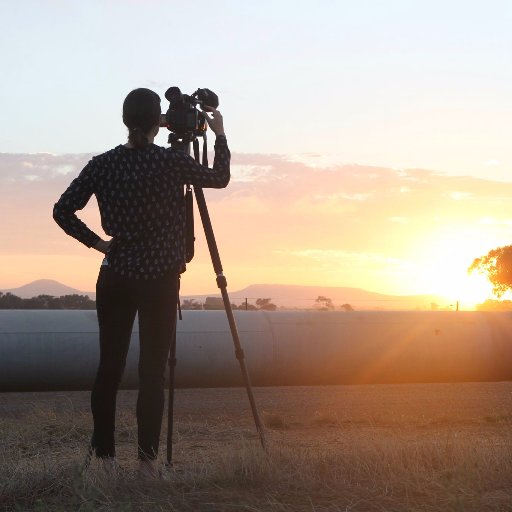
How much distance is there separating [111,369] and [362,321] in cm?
586

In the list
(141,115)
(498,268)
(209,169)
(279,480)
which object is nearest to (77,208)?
(141,115)

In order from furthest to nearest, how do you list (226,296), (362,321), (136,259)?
1. (362,321)
2. (226,296)
3. (136,259)

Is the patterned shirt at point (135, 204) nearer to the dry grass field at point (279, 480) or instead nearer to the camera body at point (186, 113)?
the camera body at point (186, 113)

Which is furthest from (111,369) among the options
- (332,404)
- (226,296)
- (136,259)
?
(332,404)

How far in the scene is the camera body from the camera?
17.1 ft

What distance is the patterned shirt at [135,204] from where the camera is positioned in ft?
15.0

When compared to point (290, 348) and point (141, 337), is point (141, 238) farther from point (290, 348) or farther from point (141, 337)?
point (290, 348)

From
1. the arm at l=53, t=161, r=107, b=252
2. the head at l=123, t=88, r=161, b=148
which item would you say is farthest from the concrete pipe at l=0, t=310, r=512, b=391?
the head at l=123, t=88, r=161, b=148

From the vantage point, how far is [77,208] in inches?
183

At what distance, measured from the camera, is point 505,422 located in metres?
9.55

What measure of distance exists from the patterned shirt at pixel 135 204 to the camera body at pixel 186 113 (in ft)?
1.96

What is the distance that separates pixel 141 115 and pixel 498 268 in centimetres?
3624

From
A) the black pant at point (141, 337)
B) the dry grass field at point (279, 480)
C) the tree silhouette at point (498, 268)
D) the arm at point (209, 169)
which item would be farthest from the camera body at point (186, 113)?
the tree silhouette at point (498, 268)

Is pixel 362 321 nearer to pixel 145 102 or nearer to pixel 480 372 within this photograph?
pixel 480 372
